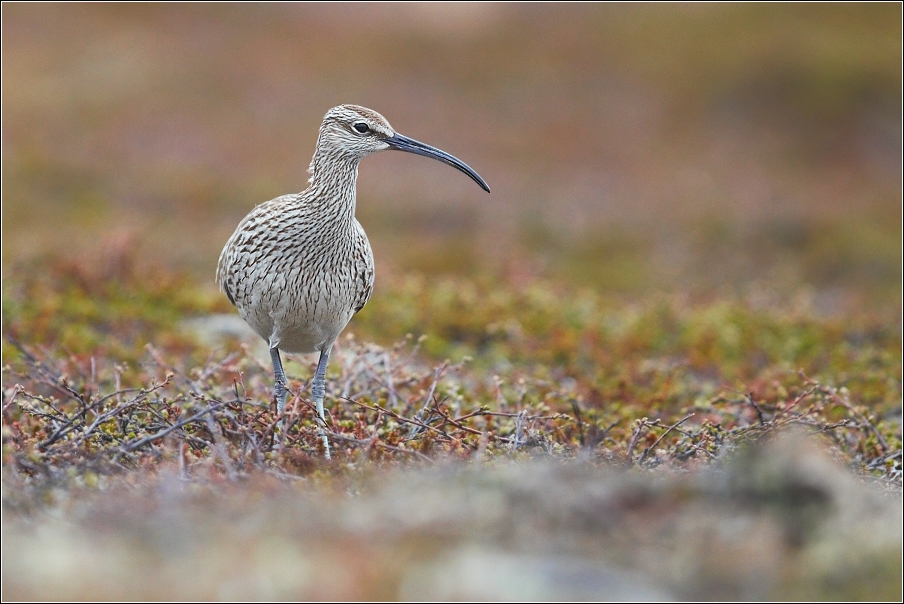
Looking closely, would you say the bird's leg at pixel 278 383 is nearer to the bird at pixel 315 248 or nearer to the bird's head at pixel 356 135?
the bird at pixel 315 248

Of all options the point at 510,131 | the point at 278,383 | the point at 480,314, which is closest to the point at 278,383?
the point at 278,383

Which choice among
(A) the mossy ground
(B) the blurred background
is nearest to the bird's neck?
(A) the mossy ground

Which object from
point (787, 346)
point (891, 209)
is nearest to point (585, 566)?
point (787, 346)

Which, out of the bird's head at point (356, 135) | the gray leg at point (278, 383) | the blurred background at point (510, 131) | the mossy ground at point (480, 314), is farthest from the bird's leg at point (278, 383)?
the blurred background at point (510, 131)

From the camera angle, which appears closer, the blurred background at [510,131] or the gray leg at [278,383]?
the gray leg at [278,383]

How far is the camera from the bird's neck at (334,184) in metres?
6.41

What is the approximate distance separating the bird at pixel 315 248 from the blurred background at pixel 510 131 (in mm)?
7332

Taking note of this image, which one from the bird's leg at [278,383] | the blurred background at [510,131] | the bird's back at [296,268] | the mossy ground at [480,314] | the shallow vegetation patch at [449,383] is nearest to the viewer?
the mossy ground at [480,314]

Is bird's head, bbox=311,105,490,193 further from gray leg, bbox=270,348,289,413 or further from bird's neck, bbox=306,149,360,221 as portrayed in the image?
gray leg, bbox=270,348,289,413

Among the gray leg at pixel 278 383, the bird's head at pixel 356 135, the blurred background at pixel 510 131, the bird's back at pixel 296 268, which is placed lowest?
the gray leg at pixel 278 383

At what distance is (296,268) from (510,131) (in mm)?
17788

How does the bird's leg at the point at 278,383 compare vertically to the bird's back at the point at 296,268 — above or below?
below

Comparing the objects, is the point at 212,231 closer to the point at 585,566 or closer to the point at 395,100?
the point at 395,100

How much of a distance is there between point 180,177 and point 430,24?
33.0 feet
